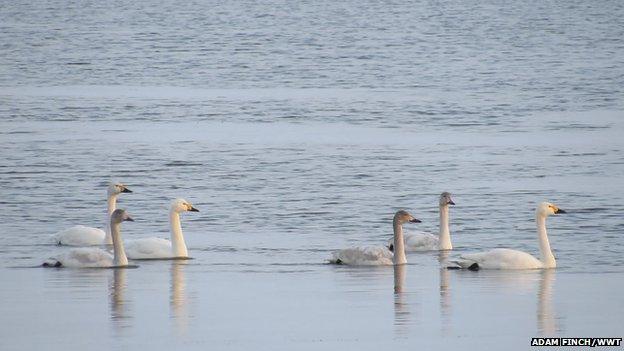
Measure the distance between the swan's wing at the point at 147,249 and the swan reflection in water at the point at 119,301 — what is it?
90 centimetres

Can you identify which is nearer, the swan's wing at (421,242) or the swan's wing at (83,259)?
the swan's wing at (83,259)

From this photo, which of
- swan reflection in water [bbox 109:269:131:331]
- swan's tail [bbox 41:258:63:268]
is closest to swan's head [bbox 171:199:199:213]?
swan reflection in water [bbox 109:269:131:331]

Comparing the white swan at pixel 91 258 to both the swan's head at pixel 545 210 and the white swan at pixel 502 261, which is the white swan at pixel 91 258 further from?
the swan's head at pixel 545 210

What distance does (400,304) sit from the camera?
1566cm

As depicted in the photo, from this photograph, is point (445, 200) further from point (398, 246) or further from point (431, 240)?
point (398, 246)

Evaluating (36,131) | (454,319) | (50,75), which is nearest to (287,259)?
(454,319)

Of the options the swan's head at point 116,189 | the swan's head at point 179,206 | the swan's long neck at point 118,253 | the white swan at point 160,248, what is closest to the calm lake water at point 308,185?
the white swan at point 160,248

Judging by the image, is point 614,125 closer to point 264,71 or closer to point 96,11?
point 264,71

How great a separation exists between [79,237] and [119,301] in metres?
4.85

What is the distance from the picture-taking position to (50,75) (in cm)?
5331

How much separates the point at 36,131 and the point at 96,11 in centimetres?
7516

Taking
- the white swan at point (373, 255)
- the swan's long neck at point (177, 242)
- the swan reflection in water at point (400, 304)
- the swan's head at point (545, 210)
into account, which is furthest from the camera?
the swan's head at point (545, 210)

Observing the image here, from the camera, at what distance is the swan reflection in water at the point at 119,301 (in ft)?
48.1

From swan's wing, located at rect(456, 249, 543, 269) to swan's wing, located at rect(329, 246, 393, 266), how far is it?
2.96ft
